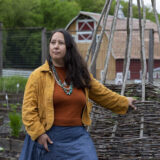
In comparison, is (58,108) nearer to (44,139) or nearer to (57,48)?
(44,139)

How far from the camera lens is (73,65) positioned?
2.72 meters

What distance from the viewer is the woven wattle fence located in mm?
2906

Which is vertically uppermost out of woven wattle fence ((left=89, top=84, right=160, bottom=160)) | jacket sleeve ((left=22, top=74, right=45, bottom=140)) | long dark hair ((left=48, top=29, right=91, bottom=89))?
long dark hair ((left=48, top=29, right=91, bottom=89))

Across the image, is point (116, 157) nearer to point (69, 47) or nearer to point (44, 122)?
point (44, 122)

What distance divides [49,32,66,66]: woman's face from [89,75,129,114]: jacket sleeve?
32 cm

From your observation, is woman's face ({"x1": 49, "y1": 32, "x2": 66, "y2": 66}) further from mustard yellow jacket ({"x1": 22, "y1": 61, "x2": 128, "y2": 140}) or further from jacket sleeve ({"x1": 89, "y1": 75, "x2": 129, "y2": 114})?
jacket sleeve ({"x1": 89, "y1": 75, "x2": 129, "y2": 114})

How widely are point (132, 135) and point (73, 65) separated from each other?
76 centimetres

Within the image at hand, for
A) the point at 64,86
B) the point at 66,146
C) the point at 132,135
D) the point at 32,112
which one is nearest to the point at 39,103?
the point at 32,112

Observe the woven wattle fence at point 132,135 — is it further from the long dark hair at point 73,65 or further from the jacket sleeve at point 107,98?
the long dark hair at point 73,65

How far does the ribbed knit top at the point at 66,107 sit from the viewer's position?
2566 mm

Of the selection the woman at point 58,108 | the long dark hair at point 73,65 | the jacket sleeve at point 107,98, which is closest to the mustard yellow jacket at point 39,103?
the woman at point 58,108

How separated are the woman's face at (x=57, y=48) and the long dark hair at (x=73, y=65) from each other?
27 millimetres

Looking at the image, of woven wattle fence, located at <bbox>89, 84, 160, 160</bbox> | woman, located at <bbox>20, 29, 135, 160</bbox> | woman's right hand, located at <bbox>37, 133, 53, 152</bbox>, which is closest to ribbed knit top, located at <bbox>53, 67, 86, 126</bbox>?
woman, located at <bbox>20, 29, 135, 160</bbox>

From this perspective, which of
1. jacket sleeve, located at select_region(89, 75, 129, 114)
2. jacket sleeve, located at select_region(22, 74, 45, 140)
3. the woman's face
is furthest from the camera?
jacket sleeve, located at select_region(89, 75, 129, 114)
